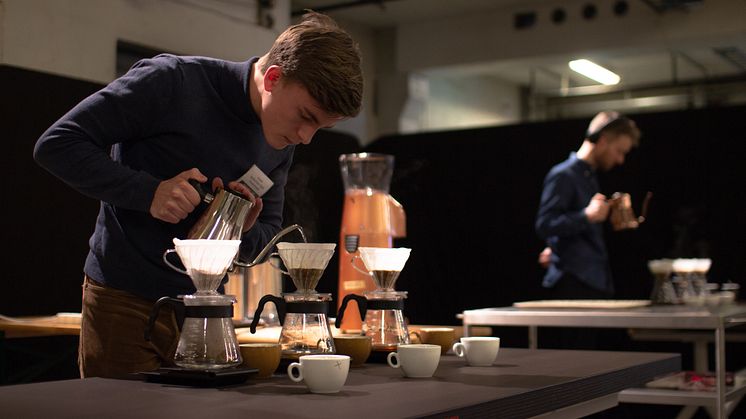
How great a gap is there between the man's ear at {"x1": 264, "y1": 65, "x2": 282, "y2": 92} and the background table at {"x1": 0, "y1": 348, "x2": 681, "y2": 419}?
0.55 metres

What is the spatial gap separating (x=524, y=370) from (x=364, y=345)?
0.29 m

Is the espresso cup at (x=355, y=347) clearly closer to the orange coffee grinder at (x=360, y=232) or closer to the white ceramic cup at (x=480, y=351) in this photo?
the white ceramic cup at (x=480, y=351)

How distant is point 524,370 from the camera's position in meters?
1.60

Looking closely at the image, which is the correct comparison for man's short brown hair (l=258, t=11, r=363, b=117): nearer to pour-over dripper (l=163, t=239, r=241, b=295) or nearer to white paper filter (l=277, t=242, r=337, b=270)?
white paper filter (l=277, t=242, r=337, b=270)

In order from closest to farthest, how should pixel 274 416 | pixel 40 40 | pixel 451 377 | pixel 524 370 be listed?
pixel 274 416
pixel 451 377
pixel 524 370
pixel 40 40

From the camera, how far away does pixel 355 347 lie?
1635 millimetres

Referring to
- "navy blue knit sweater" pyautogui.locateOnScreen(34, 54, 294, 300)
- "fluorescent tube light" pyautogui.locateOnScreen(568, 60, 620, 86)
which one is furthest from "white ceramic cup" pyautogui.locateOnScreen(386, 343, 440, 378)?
"fluorescent tube light" pyautogui.locateOnScreen(568, 60, 620, 86)

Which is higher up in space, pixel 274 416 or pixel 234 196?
pixel 234 196

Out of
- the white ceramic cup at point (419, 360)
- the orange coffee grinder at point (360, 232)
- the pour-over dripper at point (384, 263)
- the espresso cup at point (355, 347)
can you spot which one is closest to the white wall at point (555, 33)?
the orange coffee grinder at point (360, 232)

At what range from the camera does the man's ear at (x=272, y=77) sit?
1675 mm

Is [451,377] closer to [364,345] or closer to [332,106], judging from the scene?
[364,345]

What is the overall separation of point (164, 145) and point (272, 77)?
0.85 feet

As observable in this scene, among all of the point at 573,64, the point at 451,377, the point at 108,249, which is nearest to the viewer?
the point at 451,377

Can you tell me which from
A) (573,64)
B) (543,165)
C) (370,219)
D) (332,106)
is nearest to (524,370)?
(332,106)
